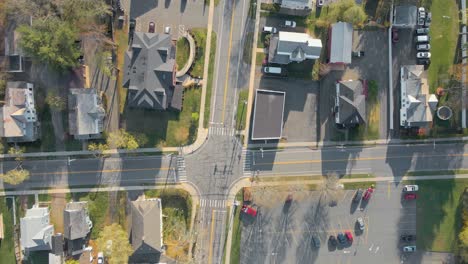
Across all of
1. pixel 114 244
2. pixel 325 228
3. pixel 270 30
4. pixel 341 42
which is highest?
pixel 270 30

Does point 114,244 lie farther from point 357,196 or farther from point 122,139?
point 357,196

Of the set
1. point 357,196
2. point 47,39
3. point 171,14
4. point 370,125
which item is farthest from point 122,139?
point 370,125

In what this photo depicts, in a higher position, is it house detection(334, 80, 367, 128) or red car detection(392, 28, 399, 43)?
red car detection(392, 28, 399, 43)

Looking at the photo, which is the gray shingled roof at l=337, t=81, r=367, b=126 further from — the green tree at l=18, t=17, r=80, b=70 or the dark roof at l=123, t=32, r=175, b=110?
the green tree at l=18, t=17, r=80, b=70

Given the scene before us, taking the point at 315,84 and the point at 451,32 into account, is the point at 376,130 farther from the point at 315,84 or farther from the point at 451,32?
the point at 451,32

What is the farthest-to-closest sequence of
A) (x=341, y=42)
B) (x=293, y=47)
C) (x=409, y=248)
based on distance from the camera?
(x=409, y=248) < (x=341, y=42) < (x=293, y=47)

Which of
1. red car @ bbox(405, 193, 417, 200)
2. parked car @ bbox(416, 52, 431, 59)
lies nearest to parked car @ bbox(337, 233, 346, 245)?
red car @ bbox(405, 193, 417, 200)
